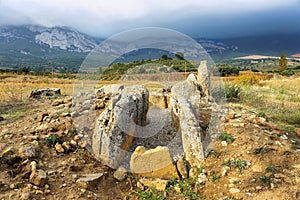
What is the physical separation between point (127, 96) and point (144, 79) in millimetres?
3065

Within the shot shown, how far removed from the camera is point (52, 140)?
→ 17.9ft

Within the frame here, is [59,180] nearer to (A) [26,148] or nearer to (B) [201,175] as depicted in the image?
(A) [26,148]

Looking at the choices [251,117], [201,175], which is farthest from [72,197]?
[251,117]

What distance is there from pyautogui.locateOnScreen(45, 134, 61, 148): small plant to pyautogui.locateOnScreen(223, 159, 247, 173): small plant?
2.96 meters

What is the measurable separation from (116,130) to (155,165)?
0.91 m

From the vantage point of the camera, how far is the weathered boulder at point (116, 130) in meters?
5.14

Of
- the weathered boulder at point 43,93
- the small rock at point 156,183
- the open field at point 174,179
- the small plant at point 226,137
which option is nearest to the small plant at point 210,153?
the open field at point 174,179

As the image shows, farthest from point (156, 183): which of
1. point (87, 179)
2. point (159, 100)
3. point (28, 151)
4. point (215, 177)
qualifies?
point (159, 100)

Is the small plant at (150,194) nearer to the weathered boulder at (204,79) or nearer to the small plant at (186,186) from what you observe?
the small plant at (186,186)

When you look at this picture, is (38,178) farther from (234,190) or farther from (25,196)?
(234,190)

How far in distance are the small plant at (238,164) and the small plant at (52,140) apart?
117 inches

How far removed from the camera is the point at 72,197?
4.07 m

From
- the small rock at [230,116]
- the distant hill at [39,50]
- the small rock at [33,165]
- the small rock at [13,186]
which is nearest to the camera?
A: the small rock at [13,186]

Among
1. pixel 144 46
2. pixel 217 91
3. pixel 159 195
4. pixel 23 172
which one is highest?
pixel 144 46
